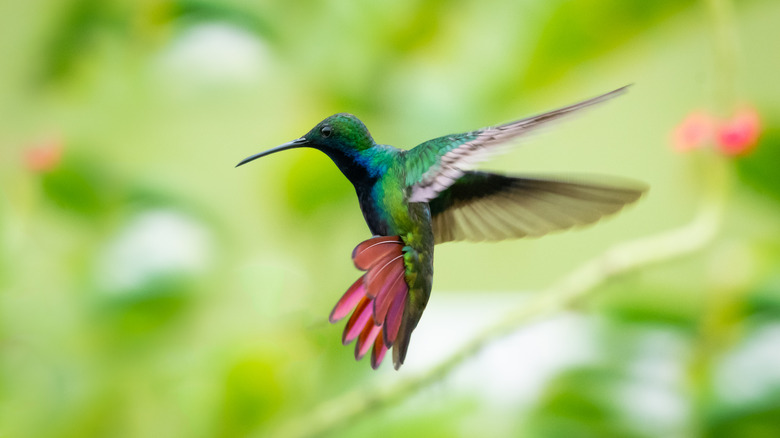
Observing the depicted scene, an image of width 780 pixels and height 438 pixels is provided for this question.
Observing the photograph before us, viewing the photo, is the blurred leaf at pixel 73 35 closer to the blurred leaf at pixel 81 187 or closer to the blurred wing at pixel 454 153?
the blurred leaf at pixel 81 187

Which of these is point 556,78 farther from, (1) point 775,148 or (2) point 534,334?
(2) point 534,334

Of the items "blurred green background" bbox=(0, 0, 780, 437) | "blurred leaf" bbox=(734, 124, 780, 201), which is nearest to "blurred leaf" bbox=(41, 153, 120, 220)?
"blurred green background" bbox=(0, 0, 780, 437)

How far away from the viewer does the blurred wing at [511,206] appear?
0.16 meters

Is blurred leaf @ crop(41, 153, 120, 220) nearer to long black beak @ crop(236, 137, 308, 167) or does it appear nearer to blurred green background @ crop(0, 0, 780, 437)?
blurred green background @ crop(0, 0, 780, 437)

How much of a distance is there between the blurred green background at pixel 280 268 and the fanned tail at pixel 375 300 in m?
0.19

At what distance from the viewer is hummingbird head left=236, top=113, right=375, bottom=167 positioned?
0.12 metres

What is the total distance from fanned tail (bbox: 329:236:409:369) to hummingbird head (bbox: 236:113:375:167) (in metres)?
0.02

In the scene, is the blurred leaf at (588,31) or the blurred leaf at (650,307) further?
the blurred leaf at (650,307)

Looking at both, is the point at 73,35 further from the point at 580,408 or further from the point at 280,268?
the point at 580,408

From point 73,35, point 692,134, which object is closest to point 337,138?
point 692,134

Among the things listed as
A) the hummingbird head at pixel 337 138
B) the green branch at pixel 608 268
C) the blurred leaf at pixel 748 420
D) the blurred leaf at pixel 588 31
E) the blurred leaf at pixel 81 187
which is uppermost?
the blurred leaf at pixel 81 187

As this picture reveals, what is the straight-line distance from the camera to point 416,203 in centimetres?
15

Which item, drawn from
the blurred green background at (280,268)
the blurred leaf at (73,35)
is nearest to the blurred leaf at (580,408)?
the blurred green background at (280,268)

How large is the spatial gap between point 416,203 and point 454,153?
13 millimetres
